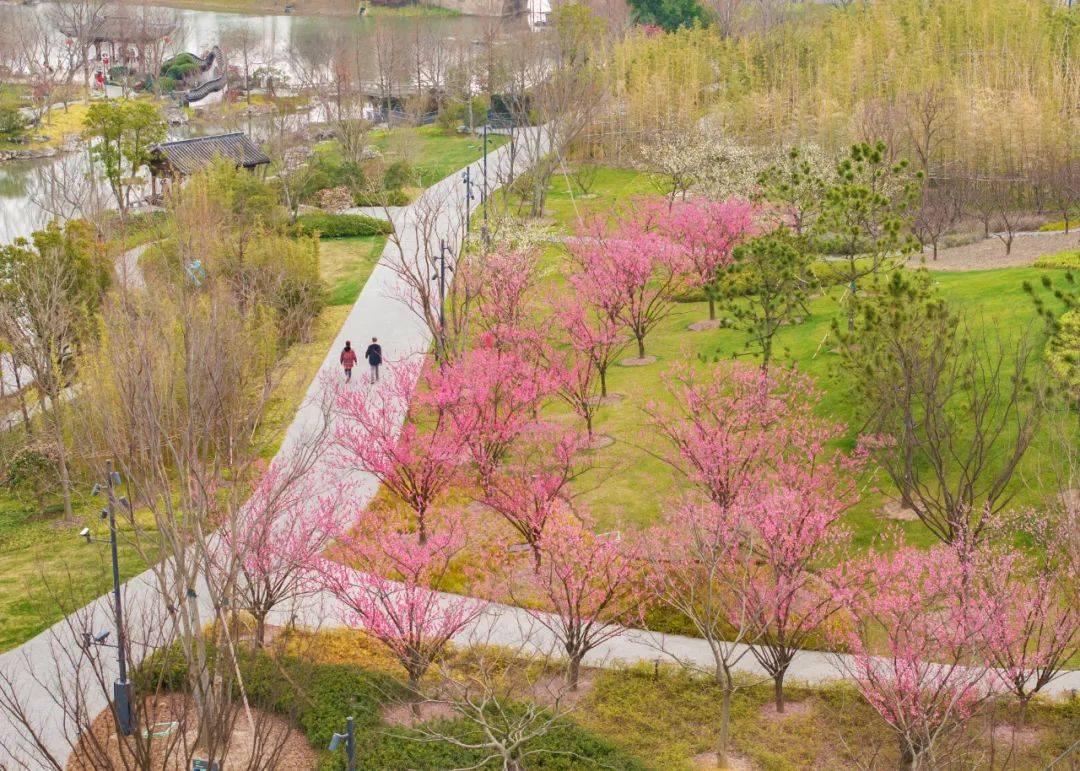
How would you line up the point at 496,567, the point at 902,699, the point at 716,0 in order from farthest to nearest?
1. the point at 716,0
2. the point at 496,567
3. the point at 902,699

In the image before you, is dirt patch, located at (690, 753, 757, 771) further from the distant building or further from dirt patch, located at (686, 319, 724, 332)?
the distant building

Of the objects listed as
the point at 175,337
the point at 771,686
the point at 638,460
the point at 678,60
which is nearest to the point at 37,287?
the point at 175,337

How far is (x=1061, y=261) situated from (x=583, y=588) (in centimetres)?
1847

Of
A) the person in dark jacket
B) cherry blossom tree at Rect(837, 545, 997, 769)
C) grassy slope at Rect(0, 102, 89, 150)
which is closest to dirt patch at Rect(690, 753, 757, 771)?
cherry blossom tree at Rect(837, 545, 997, 769)

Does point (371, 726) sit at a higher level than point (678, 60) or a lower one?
lower

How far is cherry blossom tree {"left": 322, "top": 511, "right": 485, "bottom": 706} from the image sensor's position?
18.5 metres

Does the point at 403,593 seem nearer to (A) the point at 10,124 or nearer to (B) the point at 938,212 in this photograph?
(B) the point at 938,212

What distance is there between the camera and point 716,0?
85.1m

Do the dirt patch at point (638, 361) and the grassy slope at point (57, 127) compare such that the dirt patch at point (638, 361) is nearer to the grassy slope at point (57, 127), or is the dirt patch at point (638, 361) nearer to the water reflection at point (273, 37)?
the water reflection at point (273, 37)

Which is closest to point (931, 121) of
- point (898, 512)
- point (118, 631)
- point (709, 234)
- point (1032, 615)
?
point (709, 234)

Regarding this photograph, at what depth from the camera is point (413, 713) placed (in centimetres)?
1856

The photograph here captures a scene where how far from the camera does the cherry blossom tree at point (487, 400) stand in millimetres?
24734

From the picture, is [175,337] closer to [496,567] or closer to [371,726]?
[496,567]

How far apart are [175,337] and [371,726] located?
11861mm
